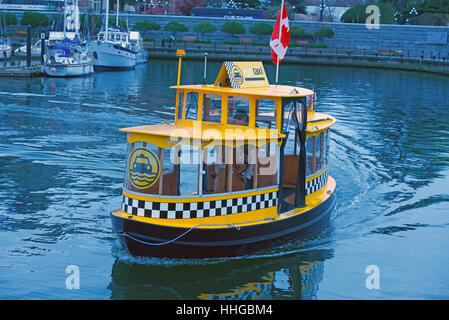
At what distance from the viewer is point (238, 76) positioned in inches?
522

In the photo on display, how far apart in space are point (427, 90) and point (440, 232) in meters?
35.7

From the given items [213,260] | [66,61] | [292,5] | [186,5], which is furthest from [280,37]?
[186,5]

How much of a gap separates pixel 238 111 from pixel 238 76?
0.74 metres

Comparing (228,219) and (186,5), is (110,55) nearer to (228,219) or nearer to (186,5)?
(186,5)

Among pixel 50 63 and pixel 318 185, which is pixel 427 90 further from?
pixel 318 185

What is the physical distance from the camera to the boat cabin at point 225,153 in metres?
11.5

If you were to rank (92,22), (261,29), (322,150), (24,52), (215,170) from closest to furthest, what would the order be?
1. (215,170)
2. (322,150)
3. (24,52)
4. (92,22)
5. (261,29)

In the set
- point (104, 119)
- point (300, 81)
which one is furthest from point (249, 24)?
point (104, 119)

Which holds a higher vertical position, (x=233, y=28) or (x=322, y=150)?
(x=233, y=28)

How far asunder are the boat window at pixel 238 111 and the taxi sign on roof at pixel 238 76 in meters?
0.31

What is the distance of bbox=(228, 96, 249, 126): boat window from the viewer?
1305 cm

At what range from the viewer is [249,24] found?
8700cm

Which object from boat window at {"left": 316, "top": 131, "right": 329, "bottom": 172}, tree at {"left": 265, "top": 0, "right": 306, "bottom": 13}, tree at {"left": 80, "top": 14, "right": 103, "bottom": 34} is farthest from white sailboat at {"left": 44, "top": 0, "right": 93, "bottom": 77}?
tree at {"left": 265, "top": 0, "right": 306, "bottom": 13}

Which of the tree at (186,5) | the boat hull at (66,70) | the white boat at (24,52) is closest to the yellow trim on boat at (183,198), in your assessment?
the boat hull at (66,70)
